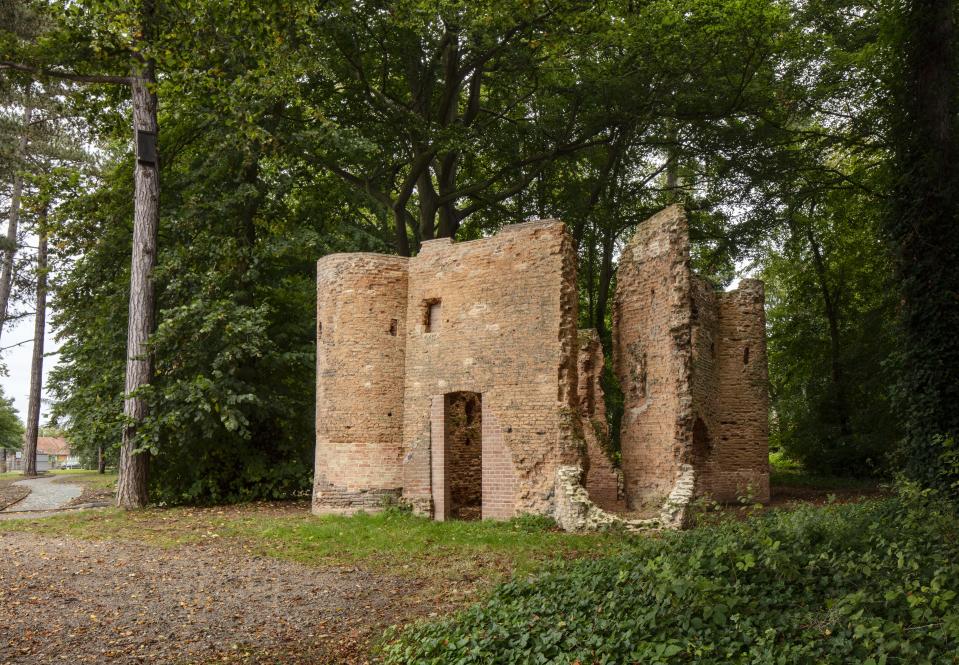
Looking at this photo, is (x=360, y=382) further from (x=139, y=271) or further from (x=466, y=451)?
(x=139, y=271)

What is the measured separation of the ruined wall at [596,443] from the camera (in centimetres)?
1424

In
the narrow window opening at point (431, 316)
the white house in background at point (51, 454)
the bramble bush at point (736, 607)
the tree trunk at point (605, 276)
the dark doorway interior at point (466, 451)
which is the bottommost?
the white house in background at point (51, 454)

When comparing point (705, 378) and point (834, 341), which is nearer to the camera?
point (705, 378)

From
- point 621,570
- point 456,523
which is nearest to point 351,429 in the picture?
point 456,523

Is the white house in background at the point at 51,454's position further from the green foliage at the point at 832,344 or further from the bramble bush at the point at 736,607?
the bramble bush at the point at 736,607

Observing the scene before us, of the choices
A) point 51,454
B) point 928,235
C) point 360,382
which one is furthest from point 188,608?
point 51,454

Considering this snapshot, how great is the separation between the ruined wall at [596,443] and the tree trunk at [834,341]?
11.3 m

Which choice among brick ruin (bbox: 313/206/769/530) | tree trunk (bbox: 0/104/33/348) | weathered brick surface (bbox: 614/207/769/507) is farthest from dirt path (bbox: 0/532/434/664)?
tree trunk (bbox: 0/104/33/348)

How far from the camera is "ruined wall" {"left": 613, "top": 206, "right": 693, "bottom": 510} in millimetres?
13844

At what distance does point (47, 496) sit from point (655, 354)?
16.8 metres

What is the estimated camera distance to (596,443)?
566 inches

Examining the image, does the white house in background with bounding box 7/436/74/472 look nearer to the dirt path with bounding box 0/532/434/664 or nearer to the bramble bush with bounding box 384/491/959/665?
the dirt path with bounding box 0/532/434/664

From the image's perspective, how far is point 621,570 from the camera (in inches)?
275

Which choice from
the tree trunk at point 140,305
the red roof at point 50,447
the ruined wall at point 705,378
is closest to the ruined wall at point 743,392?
the ruined wall at point 705,378
